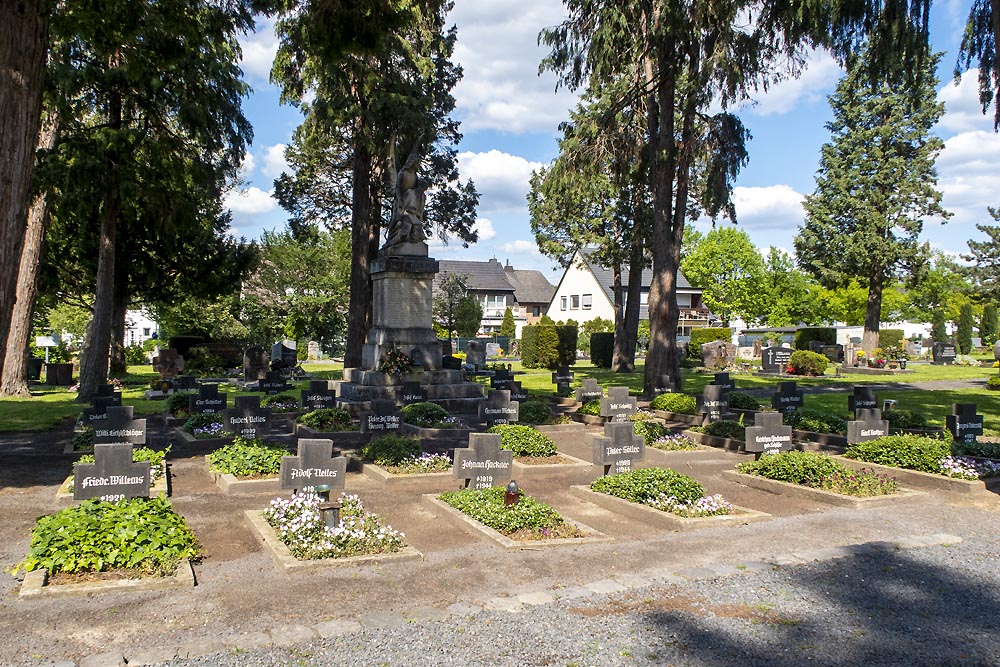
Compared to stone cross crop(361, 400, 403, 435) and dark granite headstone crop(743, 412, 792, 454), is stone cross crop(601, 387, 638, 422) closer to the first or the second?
dark granite headstone crop(743, 412, 792, 454)

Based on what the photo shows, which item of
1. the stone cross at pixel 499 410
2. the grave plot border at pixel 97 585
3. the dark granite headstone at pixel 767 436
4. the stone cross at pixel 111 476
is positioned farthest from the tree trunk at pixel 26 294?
the dark granite headstone at pixel 767 436

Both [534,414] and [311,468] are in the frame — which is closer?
[311,468]

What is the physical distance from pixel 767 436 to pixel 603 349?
94.9 feet

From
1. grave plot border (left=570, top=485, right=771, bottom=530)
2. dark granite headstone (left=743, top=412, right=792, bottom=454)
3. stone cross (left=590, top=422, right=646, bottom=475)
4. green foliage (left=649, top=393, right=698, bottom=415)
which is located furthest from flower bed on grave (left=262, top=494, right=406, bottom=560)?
green foliage (left=649, top=393, right=698, bottom=415)

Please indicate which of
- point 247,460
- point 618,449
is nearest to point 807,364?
point 618,449

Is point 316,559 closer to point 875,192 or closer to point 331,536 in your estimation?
point 331,536

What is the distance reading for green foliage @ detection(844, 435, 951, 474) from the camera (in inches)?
Result: 430

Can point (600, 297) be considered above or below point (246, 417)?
above

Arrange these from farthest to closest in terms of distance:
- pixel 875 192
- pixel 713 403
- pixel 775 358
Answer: pixel 875 192 < pixel 775 358 < pixel 713 403

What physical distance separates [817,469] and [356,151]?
20076mm

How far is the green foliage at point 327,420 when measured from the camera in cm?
1515

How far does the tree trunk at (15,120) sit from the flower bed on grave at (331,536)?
363 centimetres

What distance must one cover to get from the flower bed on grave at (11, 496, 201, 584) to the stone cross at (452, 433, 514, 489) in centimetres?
351

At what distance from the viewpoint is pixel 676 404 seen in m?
17.9
